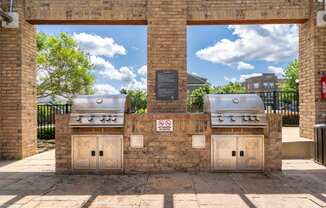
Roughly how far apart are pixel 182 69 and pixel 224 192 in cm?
343

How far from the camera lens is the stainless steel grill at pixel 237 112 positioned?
632 centimetres

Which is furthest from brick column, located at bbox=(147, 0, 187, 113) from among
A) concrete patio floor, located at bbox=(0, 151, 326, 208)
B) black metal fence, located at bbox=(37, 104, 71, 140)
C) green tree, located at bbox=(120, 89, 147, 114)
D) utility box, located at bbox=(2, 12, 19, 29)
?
black metal fence, located at bbox=(37, 104, 71, 140)

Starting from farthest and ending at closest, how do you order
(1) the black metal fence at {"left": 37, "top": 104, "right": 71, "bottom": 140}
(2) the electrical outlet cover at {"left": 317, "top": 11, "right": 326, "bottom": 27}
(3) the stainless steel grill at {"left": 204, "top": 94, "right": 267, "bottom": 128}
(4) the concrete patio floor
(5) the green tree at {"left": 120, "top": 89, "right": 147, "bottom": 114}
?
(1) the black metal fence at {"left": 37, "top": 104, "right": 71, "bottom": 140}, (5) the green tree at {"left": 120, "top": 89, "right": 147, "bottom": 114}, (2) the electrical outlet cover at {"left": 317, "top": 11, "right": 326, "bottom": 27}, (3) the stainless steel grill at {"left": 204, "top": 94, "right": 267, "bottom": 128}, (4) the concrete patio floor

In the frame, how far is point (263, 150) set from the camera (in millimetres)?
6480

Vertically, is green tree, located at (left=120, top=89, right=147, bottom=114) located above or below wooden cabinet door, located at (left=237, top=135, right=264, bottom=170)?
above

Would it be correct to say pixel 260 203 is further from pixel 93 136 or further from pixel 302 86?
pixel 302 86

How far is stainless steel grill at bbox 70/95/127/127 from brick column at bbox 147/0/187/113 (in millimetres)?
1315

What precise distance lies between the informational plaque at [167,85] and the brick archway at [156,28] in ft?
0.33

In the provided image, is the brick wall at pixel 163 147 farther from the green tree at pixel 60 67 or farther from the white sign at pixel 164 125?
the green tree at pixel 60 67

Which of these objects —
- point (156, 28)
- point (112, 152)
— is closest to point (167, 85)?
point (156, 28)

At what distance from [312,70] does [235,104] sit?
2685mm

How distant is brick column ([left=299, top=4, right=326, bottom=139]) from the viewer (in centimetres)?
768

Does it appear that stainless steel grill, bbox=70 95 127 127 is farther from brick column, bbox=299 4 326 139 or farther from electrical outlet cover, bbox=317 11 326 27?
electrical outlet cover, bbox=317 11 326 27

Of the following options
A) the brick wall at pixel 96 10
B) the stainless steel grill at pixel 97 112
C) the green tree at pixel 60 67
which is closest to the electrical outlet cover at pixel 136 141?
the stainless steel grill at pixel 97 112
